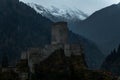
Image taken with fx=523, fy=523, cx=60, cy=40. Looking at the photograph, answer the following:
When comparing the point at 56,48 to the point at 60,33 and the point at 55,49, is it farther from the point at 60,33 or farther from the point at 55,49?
the point at 60,33

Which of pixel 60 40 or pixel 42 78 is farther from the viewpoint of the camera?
pixel 60 40

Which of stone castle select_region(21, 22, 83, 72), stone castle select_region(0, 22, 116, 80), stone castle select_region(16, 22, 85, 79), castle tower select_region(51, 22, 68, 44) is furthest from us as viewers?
castle tower select_region(51, 22, 68, 44)

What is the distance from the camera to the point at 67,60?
13738cm

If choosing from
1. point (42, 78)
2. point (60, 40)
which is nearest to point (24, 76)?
point (42, 78)

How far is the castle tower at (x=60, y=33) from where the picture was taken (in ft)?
468

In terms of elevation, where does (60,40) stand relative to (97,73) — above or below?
above

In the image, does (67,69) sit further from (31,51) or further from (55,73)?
(31,51)

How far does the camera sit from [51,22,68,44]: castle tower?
5610 inches

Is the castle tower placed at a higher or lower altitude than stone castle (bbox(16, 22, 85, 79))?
higher

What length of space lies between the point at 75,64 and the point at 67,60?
7.69 ft

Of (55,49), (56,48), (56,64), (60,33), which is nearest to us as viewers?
(56,64)

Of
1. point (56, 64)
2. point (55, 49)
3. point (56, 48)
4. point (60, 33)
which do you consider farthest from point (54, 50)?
point (60, 33)

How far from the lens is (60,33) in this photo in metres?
143

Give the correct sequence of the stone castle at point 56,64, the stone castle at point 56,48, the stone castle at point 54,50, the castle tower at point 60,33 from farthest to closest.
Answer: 1. the castle tower at point 60,33
2. the stone castle at point 56,48
3. the stone castle at point 54,50
4. the stone castle at point 56,64
